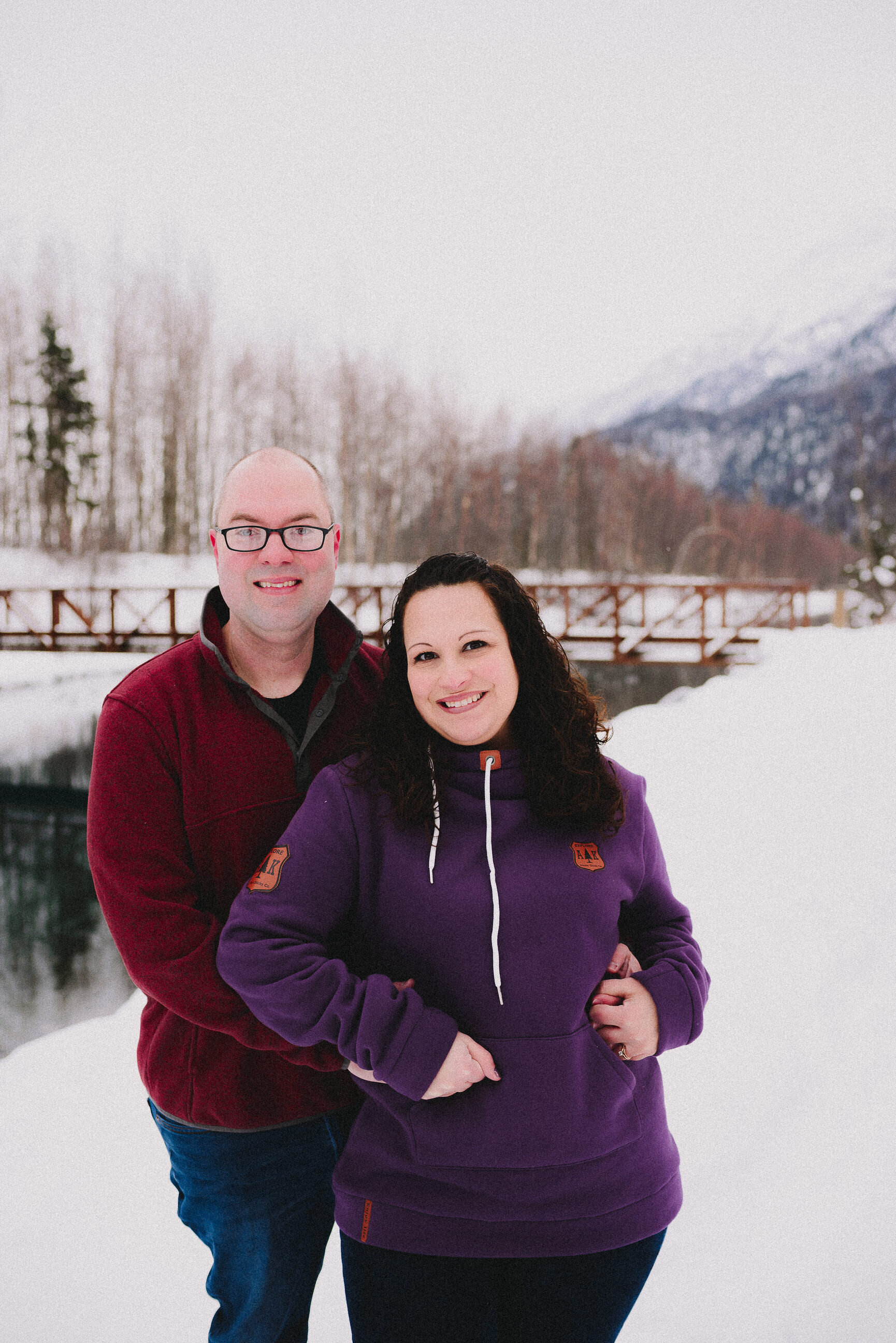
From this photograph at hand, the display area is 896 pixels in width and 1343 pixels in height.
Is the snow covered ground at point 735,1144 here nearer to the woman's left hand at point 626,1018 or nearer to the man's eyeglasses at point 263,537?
the woman's left hand at point 626,1018

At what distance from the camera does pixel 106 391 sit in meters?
25.2

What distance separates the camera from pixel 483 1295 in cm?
115

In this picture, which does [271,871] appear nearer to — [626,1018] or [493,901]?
[493,901]

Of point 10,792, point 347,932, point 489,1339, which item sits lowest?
point 10,792

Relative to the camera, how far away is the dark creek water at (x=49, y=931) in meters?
5.39

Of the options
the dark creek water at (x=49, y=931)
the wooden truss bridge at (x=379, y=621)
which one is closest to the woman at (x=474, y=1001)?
the dark creek water at (x=49, y=931)

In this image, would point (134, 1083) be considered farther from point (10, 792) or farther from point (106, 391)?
point (106, 391)

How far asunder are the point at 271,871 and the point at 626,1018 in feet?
1.80

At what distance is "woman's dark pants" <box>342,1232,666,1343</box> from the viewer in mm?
1141

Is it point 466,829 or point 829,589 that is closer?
point 466,829

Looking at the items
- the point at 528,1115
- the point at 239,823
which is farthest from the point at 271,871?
the point at 528,1115

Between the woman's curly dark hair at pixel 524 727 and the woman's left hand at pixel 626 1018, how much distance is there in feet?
0.76

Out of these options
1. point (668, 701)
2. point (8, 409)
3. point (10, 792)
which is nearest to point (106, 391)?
point (8, 409)

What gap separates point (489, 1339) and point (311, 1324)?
1029mm
